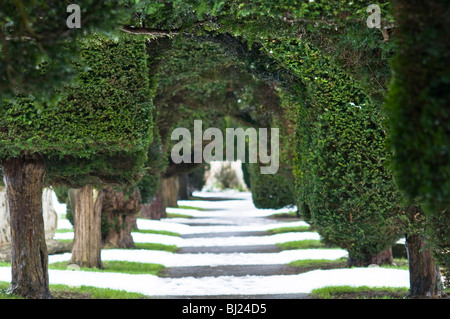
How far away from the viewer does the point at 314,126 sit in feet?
33.7

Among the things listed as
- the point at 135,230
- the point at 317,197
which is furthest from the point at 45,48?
the point at 135,230

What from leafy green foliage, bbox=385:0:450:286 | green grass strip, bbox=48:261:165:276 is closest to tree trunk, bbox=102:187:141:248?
green grass strip, bbox=48:261:165:276

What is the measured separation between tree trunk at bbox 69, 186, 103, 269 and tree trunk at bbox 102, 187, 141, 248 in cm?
266

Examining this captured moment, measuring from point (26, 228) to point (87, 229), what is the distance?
16.1 ft

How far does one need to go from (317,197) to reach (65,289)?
15.4 feet

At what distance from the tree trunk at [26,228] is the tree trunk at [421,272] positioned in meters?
5.76

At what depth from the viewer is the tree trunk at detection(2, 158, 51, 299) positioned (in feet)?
31.0

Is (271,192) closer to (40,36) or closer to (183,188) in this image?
(183,188)

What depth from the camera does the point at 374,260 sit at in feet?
46.7

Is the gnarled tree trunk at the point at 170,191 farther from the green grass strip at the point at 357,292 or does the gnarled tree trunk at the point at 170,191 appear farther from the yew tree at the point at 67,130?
the yew tree at the point at 67,130

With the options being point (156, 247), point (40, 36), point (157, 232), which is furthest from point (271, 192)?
point (40, 36)

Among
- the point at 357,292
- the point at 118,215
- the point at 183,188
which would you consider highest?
the point at 183,188

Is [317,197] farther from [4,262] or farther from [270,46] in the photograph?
[4,262]

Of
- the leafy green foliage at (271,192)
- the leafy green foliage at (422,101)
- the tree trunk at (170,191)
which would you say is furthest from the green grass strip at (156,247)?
the leafy green foliage at (422,101)
